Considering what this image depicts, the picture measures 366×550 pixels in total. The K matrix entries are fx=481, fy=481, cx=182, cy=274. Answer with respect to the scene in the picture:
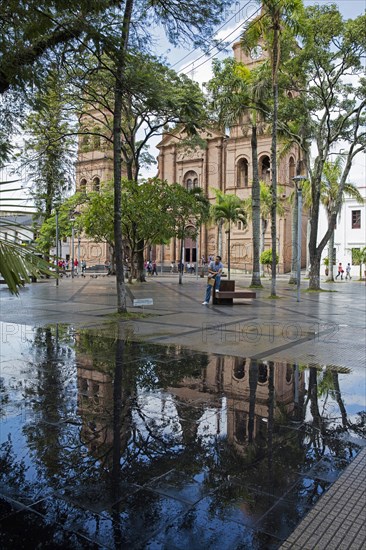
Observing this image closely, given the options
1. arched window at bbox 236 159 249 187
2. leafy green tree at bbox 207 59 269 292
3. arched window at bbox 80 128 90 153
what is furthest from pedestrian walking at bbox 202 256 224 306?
arched window at bbox 236 159 249 187

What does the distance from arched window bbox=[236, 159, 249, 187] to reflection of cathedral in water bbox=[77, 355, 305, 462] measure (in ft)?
158

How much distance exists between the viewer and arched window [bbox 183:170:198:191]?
57.5 metres

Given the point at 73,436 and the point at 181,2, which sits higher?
the point at 181,2

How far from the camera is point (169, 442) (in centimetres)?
391

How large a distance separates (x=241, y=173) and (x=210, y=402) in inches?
1986

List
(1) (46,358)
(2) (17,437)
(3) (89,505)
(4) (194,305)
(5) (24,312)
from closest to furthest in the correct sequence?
1. (3) (89,505)
2. (2) (17,437)
3. (1) (46,358)
4. (5) (24,312)
5. (4) (194,305)

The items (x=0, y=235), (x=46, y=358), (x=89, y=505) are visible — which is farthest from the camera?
(x=46, y=358)

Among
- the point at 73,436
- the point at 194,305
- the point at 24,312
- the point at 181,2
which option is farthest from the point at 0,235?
the point at 194,305

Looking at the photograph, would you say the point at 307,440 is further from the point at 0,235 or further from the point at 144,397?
the point at 0,235

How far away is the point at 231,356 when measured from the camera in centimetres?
736

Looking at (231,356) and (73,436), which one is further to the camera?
(231,356)

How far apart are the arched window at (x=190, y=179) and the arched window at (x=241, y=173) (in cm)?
608

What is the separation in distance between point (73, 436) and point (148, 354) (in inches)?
137

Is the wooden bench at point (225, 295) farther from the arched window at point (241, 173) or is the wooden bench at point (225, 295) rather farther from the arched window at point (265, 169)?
the arched window at point (241, 173)
